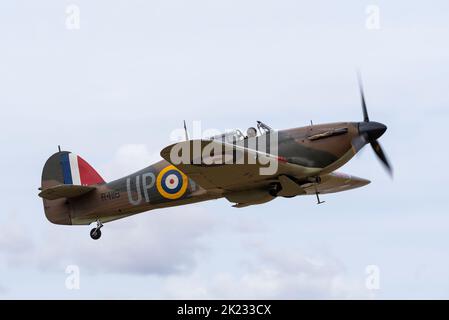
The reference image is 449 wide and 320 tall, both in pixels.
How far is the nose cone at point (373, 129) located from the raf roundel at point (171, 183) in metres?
4.18

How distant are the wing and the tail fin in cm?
382

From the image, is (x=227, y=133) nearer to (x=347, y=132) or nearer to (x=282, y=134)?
(x=282, y=134)

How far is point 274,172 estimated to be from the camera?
791 inches

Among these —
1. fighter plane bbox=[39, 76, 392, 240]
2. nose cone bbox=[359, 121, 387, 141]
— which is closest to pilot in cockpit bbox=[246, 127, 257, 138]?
fighter plane bbox=[39, 76, 392, 240]

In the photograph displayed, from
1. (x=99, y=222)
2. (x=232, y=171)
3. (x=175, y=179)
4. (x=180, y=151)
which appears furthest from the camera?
(x=99, y=222)

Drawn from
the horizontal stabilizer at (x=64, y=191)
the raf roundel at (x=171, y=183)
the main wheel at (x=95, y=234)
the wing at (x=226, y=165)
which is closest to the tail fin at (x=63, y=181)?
the horizontal stabilizer at (x=64, y=191)

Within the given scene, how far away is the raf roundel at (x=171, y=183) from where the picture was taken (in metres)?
21.2

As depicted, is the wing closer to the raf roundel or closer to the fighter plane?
the fighter plane

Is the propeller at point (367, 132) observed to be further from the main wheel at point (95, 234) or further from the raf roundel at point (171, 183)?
the main wheel at point (95, 234)

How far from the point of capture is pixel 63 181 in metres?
23.7

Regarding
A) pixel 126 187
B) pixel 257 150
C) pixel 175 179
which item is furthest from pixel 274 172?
pixel 126 187

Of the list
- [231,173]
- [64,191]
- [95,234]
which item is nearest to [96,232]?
[95,234]

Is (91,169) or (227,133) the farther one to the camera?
(91,169)

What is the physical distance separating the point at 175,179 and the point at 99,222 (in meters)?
2.69
